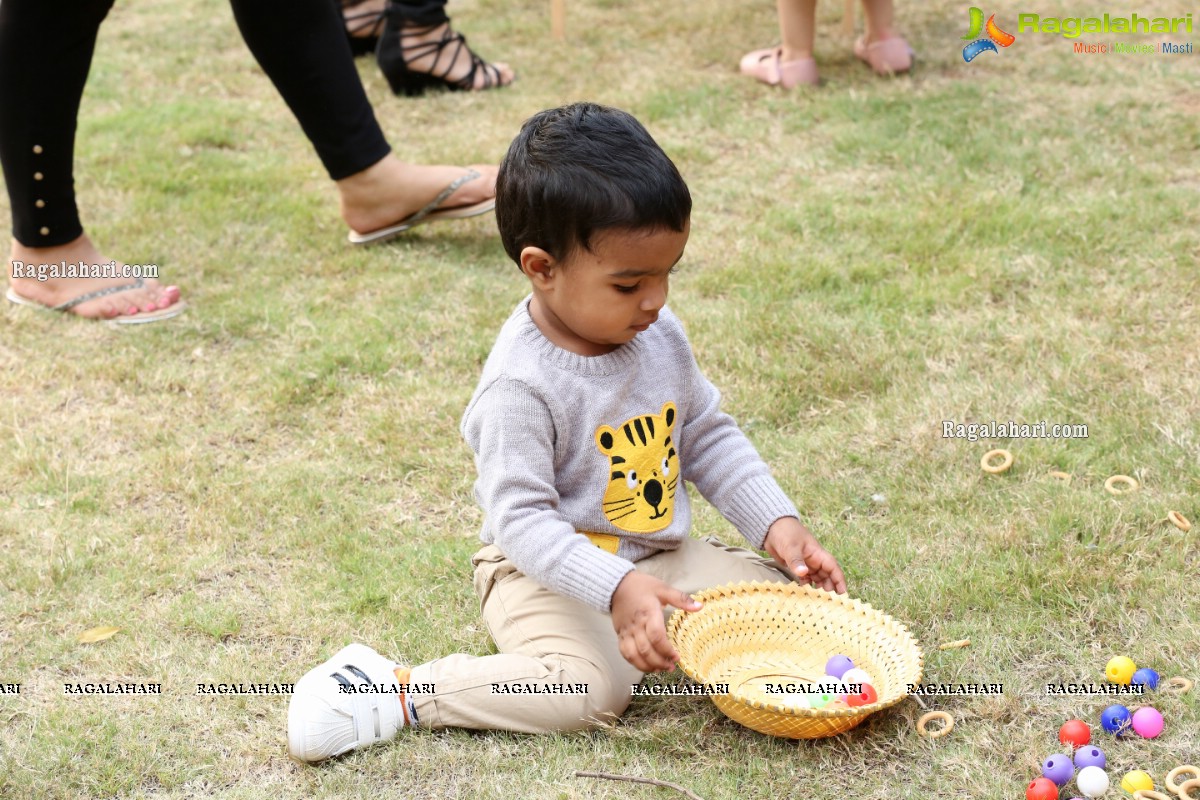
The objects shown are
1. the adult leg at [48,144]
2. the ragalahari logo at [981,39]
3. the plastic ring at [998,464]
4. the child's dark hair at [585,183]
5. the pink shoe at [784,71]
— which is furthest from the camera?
the ragalahari logo at [981,39]

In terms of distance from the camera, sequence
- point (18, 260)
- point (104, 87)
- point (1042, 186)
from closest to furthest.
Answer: point (18, 260) → point (1042, 186) → point (104, 87)

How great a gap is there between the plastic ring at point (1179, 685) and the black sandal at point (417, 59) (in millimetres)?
3529

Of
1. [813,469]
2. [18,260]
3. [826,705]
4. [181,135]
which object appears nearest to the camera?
[826,705]

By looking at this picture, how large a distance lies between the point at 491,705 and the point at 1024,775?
77 centimetres

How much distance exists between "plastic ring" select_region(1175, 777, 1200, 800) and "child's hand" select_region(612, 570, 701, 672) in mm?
684

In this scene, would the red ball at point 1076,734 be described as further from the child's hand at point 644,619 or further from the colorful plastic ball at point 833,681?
the child's hand at point 644,619

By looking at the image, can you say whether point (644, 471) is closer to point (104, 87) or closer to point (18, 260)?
point (18, 260)

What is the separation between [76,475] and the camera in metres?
2.68

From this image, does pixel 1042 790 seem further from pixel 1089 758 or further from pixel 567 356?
pixel 567 356

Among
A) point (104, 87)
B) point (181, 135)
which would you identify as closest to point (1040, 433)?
point (181, 135)

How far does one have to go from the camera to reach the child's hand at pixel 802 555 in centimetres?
209

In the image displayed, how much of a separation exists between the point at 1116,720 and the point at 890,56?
10.8 ft

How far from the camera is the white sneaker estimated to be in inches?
74.0

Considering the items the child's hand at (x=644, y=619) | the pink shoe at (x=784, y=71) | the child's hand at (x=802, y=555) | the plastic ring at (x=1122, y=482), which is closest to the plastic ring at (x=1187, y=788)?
the child's hand at (x=802, y=555)
